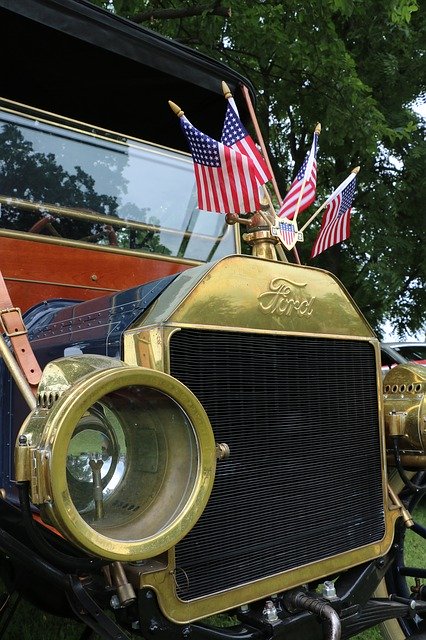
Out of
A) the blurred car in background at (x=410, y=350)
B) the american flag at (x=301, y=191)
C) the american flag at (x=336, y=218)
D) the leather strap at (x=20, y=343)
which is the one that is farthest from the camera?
the blurred car in background at (x=410, y=350)

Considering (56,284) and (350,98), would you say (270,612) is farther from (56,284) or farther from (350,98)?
(350,98)

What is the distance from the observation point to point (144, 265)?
2.67m

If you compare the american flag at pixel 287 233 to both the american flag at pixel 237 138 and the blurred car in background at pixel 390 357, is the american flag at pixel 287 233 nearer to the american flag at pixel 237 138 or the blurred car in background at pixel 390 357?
the american flag at pixel 237 138

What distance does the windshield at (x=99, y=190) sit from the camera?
2.42 m

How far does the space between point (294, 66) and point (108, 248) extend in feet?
15.5

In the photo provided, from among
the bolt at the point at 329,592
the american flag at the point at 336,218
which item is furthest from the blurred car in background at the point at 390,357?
the bolt at the point at 329,592

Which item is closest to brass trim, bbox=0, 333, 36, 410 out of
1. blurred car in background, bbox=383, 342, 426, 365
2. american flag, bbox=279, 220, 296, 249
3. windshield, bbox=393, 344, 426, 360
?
american flag, bbox=279, 220, 296, 249

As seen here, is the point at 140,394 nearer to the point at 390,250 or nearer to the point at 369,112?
the point at 369,112

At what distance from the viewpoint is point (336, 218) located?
10.3 feet

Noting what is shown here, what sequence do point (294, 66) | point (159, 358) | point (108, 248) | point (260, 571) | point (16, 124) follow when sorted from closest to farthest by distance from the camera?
point (159, 358) → point (260, 571) → point (16, 124) → point (108, 248) → point (294, 66)

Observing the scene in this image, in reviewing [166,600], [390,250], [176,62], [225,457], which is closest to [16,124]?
[176,62]

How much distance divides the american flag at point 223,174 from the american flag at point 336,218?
733 millimetres

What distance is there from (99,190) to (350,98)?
471 cm

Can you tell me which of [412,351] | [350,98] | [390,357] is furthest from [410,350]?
[350,98]
